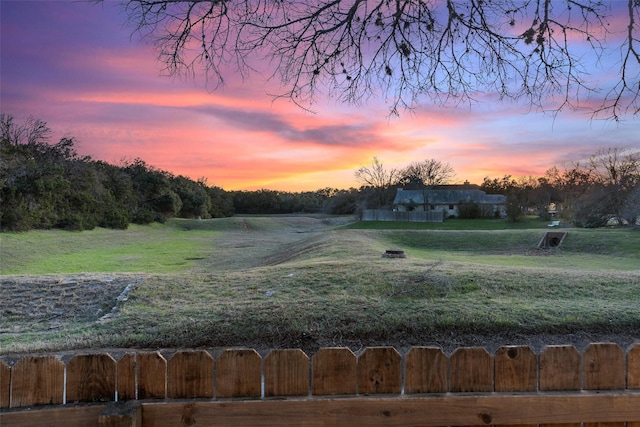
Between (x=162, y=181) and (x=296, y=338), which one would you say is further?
(x=162, y=181)

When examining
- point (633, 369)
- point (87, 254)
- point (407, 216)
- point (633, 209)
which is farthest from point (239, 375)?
point (407, 216)

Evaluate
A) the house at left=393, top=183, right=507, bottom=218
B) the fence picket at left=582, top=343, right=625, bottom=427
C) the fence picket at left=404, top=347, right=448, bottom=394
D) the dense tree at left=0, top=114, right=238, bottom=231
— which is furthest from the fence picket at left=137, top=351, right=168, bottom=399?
the house at left=393, top=183, right=507, bottom=218

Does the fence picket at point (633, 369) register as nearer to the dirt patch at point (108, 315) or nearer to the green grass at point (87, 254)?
the dirt patch at point (108, 315)

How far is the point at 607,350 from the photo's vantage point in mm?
1867

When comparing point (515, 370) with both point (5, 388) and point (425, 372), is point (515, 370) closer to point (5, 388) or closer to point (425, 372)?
point (425, 372)

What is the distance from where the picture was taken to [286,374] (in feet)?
5.95

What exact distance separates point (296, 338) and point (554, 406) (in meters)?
4.43

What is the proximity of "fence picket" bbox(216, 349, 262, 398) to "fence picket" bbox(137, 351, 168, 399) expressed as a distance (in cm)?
22

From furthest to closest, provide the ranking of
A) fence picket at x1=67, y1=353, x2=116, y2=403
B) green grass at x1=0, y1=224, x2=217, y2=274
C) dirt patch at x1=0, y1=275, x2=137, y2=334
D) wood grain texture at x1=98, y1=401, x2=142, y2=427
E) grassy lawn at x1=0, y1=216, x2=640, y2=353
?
green grass at x1=0, y1=224, x2=217, y2=274
dirt patch at x1=0, y1=275, x2=137, y2=334
grassy lawn at x1=0, y1=216, x2=640, y2=353
fence picket at x1=67, y1=353, x2=116, y2=403
wood grain texture at x1=98, y1=401, x2=142, y2=427

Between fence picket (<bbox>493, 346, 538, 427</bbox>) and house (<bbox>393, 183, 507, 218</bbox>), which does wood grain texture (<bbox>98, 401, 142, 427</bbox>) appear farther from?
house (<bbox>393, 183, 507, 218</bbox>)

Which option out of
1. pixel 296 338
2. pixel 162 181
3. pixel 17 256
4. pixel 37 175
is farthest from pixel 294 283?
pixel 162 181

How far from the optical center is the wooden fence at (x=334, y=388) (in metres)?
1.74

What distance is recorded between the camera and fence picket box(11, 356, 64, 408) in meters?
1.77

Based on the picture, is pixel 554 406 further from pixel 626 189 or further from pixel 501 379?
pixel 626 189
